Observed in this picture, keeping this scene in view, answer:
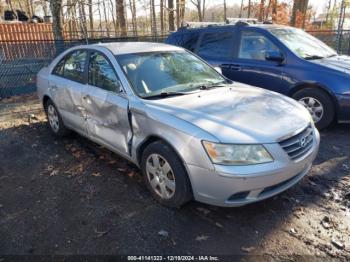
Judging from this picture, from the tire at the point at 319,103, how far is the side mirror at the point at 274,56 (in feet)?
2.16

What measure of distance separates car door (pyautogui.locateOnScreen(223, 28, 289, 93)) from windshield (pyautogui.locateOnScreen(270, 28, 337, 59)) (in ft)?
0.86

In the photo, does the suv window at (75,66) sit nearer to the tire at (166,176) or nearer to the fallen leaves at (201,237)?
the tire at (166,176)

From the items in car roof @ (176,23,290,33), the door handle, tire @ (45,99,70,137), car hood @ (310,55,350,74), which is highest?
car roof @ (176,23,290,33)

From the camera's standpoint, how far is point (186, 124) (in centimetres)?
294

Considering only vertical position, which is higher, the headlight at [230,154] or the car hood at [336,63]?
the car hood at [336,63]

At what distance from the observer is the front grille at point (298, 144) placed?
9.64 feet

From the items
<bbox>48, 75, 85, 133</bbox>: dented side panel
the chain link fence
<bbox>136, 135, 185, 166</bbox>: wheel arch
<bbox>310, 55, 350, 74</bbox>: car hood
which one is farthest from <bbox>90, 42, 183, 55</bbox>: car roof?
the chain link fence

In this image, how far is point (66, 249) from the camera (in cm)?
280

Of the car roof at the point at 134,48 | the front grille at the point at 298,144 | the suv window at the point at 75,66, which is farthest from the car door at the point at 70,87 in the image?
the front grille at the point at 298,144

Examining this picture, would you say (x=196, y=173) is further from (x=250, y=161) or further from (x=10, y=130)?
(x=10, y=130)

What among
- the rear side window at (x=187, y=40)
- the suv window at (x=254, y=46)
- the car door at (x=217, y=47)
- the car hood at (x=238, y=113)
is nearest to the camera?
the car hood at (x=238, y=113)

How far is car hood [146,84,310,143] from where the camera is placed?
2.85 m

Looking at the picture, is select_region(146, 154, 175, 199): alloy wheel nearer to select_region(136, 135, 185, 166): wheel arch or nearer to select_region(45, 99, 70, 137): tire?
select_region(136, 135, 185, 166): wheel arch

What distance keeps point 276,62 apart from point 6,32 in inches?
518
